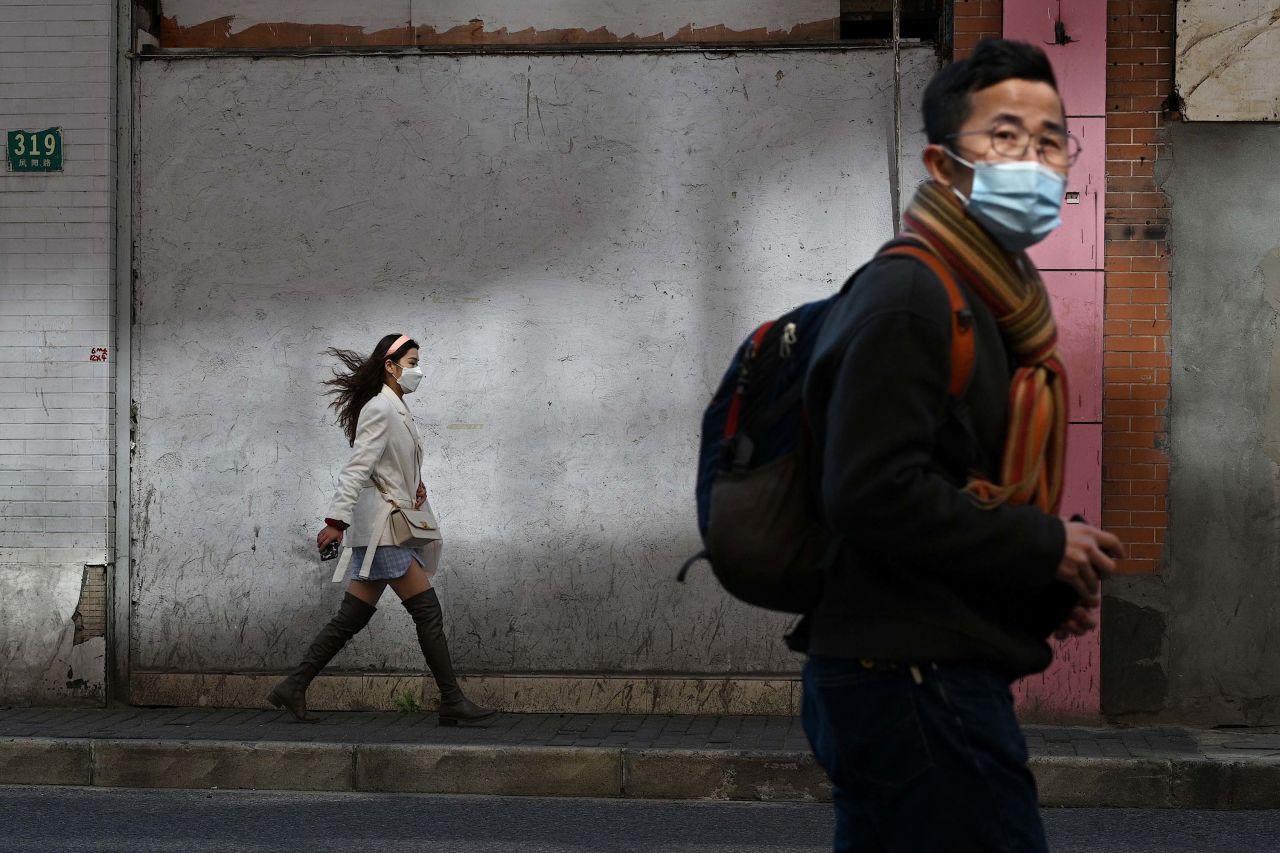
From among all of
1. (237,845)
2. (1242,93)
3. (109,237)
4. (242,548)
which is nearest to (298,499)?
(242,548)

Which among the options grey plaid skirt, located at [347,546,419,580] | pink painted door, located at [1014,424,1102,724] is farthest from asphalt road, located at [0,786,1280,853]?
pink painted door, located at [1014,424,1102,724]

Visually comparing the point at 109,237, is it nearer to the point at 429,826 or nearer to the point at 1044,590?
the point at 429,826

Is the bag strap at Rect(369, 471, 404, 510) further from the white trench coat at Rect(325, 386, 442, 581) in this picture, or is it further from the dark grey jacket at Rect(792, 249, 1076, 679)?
the dark grey jacket at Rect(792, 249, 1076, 679)

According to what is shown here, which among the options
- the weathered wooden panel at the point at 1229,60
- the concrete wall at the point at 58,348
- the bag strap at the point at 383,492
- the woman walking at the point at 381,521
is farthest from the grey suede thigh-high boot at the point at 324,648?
the weathered wooden panel at the point at 1229,60

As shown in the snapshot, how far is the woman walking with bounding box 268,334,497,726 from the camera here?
838cm

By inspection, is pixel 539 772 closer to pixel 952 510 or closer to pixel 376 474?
pixel 376 474

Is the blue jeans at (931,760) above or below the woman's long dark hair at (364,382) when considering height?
below

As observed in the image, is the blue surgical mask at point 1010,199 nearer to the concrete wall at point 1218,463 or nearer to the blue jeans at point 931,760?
the blue jeans at point 931,760

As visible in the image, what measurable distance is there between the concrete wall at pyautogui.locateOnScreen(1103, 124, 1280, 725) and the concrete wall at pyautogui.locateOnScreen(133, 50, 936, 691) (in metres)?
1.62

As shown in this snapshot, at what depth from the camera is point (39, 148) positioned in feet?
30.7

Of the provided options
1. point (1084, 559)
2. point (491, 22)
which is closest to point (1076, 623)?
point (1084, 559)

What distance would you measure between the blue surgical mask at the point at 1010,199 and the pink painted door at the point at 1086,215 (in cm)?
631

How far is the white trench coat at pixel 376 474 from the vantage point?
834cm

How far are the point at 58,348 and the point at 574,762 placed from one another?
13.1 ft
